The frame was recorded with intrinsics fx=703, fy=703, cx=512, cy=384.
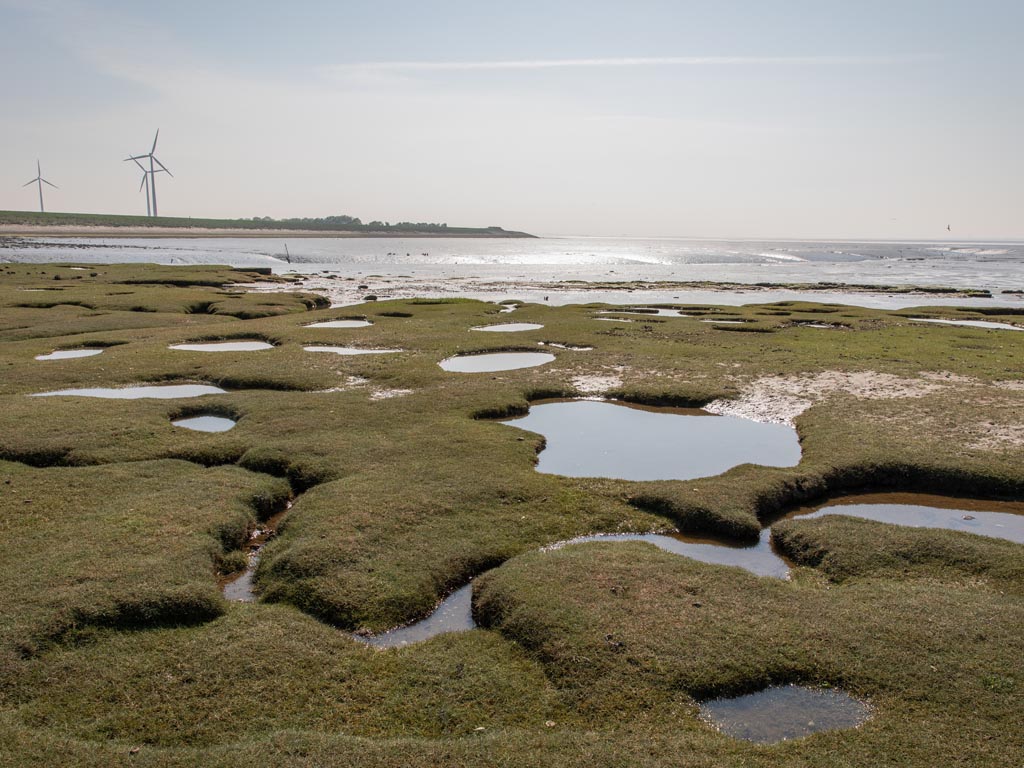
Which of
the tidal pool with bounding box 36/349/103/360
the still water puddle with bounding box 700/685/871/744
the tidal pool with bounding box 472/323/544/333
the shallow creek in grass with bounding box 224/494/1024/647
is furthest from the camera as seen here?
the tidal pool with bounding box 472/323/544/333

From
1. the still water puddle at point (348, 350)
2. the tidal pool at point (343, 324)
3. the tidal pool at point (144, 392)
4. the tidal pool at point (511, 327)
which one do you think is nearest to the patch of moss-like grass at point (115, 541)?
the tidal pool at point (144, 392)

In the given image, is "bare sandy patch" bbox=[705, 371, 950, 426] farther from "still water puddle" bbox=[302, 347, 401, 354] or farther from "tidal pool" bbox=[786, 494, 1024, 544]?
"still water puddle" bbox=[302, 347, 401, 354]

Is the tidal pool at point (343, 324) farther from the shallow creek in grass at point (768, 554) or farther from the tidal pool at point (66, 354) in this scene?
the shallow creek in grass at point (768, 554)

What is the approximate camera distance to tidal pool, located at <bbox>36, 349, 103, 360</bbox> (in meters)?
28.6

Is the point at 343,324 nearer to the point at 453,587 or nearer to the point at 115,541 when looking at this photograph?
the point at 115,541

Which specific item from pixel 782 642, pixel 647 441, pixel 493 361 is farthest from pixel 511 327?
pixel 782 642

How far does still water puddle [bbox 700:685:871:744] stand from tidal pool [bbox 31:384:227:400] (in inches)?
744

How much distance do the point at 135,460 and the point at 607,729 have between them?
1280 cm

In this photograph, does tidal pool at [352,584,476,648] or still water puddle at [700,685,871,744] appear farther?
tidal pool at [352,584,476,648]

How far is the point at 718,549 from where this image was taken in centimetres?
1309

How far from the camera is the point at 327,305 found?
52.3 meters

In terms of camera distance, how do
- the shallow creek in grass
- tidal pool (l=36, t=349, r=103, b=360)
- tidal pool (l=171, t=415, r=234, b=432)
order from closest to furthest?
1. the shallow creek in grass
2. tidal pool (l=171, t=415, r=234, b=432)
3. tidal pool (l=36, t=349, r=103, b=360)

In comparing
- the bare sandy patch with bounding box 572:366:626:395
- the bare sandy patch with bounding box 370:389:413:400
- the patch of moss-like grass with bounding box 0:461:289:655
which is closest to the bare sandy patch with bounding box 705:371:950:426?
the bare sandy patch with bounding box 572:366:626:395

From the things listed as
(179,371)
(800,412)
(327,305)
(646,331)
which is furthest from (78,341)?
(800,412)
